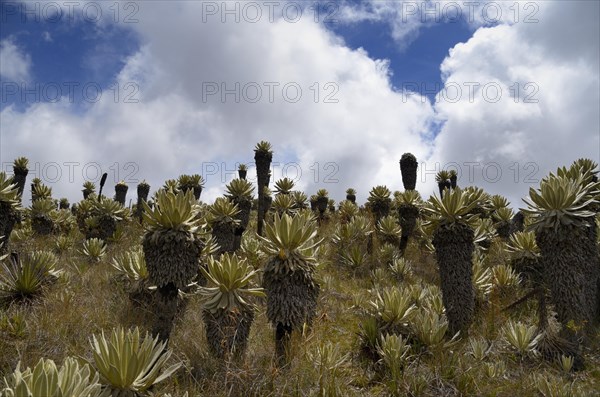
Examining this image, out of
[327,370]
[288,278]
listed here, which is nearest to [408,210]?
[288,278]

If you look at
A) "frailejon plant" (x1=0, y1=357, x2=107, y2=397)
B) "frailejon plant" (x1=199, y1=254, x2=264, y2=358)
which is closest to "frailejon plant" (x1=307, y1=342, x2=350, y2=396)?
"frailejon plant" (x1=199, y1=254, x2=264, y2=358)

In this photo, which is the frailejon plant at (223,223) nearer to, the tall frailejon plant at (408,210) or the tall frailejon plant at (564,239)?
the tall frailejon plant at (408,210)

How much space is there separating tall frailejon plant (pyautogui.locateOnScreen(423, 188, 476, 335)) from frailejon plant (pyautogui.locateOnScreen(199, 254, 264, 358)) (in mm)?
3600

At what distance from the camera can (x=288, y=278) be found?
602 centimetres

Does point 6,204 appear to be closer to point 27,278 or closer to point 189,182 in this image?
point 27,278

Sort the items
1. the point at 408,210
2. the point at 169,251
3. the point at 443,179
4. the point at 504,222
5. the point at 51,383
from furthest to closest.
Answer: the point at 443,179 < the point at 504,222 < the point at 408,210 < the point at 169,251 < the point at 51,383

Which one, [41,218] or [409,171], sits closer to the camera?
[41,218]

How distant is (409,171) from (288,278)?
11.1 meters

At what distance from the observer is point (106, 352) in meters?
4.15

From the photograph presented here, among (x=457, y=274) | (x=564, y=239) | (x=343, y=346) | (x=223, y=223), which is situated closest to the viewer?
(x=564, y=239)

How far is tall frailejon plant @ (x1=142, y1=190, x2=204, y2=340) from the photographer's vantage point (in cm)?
596

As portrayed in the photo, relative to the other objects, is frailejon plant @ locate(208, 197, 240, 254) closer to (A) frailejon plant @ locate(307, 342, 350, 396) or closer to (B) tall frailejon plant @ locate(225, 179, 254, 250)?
(B) tall frailejon plant @ locate(225, 179, 254, 250)

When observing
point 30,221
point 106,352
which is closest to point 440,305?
point 106,352

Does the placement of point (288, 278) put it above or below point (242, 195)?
below
